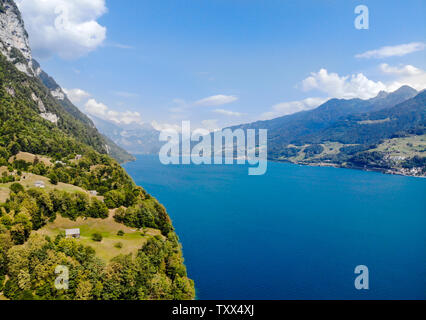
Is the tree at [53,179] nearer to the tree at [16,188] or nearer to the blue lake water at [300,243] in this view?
the tree at [16,188]

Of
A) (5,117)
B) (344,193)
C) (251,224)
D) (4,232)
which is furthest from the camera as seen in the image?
(344,193)

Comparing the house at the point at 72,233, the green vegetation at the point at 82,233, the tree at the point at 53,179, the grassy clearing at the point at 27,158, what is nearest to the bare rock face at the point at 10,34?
the green vegetation at the point at 82,233

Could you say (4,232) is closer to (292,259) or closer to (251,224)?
(292,259)

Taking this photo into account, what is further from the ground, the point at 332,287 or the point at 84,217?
the point at 84,217

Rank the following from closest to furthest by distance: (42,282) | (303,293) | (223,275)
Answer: (42,282) < (303,293) < (223,275)

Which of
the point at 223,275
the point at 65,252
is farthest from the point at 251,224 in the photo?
the point at 65,252

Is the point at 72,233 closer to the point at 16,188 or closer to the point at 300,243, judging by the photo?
the point at 16,188
